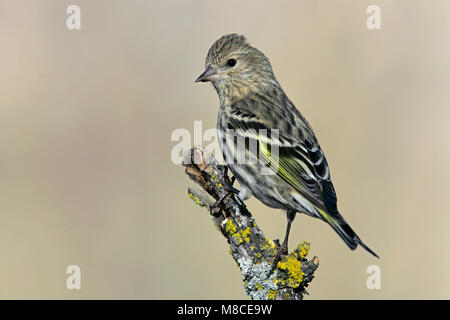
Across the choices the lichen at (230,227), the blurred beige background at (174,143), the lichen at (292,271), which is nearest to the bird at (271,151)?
the lichen at (292,271)

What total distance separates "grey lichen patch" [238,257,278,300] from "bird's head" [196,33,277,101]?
2043 mm

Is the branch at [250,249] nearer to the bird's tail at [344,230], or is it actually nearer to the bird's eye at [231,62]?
the bird's tail at [344,230]

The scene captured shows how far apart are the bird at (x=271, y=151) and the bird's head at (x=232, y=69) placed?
0.03 ft

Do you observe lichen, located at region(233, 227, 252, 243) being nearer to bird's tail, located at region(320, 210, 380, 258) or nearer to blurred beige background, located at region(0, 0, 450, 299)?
bird's tail, located at region(320, 210, 380, 258)

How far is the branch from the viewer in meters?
4.70

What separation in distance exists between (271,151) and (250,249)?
1.13 m

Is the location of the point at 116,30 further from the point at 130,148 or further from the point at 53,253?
the point at 53,253

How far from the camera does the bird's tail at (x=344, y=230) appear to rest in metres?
4.90

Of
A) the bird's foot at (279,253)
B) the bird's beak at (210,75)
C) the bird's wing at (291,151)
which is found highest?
the bird's beak at (210,75)

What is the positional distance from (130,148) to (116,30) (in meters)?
1.99

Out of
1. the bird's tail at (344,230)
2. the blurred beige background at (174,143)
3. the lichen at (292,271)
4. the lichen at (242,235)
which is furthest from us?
the blurred beige background at (174,143)

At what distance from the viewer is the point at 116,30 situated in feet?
30.7

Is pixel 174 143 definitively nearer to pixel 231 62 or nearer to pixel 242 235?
pixel 231 62

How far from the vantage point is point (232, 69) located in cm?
639
